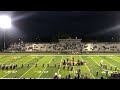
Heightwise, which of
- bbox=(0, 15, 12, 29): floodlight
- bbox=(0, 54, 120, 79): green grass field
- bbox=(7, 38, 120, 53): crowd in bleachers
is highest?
bbox=(0, 15, 12, 29): floodlight

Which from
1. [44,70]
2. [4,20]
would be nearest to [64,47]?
[4,20]

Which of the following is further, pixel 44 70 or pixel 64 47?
pixel 64 47

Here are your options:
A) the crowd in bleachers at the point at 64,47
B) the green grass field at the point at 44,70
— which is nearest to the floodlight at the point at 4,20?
the green grass field at the point at 44,70

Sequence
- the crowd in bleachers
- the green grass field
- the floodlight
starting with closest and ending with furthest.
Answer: the green grass field → the floodlight → the crowd in bleachers

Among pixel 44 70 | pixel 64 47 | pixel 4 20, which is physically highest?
pixel 4 20

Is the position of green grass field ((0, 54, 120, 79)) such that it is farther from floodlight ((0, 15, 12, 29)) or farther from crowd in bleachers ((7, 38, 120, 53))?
crowd in bleachers ((7, 38, 120, 53))

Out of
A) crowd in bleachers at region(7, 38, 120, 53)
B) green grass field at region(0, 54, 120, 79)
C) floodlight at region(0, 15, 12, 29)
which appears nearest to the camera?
green grass field at region(0, 54, 120, 79)

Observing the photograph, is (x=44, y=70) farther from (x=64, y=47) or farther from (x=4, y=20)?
(x=64, y=47)

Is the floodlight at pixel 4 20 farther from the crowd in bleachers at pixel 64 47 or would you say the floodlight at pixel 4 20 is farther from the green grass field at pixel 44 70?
the crowd in bleachers at pixel 64 47

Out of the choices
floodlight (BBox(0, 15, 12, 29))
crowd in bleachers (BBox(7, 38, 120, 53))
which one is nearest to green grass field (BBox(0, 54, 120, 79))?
floodlight (BBox(0, 15, 12, 29))

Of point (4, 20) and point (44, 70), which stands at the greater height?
point (4, 20)

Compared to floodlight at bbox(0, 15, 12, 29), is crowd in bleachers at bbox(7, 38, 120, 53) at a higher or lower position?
lower
